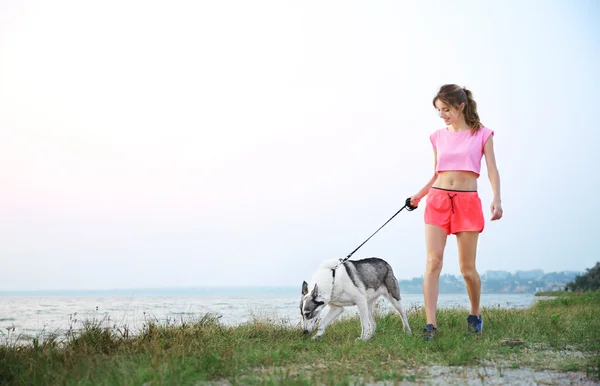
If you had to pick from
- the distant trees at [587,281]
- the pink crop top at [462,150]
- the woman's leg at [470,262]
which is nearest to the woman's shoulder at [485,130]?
the pink crop top at [462,150]

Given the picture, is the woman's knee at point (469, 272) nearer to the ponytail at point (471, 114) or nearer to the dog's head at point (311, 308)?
the ponytail at point (471, 114)

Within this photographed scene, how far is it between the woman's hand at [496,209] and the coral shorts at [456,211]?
27 cm

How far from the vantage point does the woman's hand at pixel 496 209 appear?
6.31 m

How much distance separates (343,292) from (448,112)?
8.29 ft

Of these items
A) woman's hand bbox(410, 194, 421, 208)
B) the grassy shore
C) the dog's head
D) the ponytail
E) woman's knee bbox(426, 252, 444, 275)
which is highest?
the ponytail

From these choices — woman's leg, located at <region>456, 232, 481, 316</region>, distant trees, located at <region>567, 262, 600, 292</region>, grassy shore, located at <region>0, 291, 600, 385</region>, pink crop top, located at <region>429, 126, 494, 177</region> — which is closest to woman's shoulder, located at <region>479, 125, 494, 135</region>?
pink crop top, located at <region>429, 126, 494, 177</region>

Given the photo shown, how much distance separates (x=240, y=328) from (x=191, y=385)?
3.66 metres

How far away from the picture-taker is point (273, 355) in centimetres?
526

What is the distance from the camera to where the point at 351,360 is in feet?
16.8

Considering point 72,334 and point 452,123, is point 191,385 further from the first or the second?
point 452,123

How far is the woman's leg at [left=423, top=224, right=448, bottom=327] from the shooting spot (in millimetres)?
6664

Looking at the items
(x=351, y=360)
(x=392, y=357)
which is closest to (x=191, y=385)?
(x=351, y=360)

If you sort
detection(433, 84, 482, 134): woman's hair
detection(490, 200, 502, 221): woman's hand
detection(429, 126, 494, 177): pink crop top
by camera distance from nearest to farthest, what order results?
detection(490, 200, 502, 221): woman's hand, detection(429, 126, 494, 177): pink crop top, detection(433, 84, 482, 134): woman's hair

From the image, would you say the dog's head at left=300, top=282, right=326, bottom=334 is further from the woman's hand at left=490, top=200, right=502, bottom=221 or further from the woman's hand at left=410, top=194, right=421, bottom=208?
the woman's hand at left=490, top=200, right=502, bottom=221
